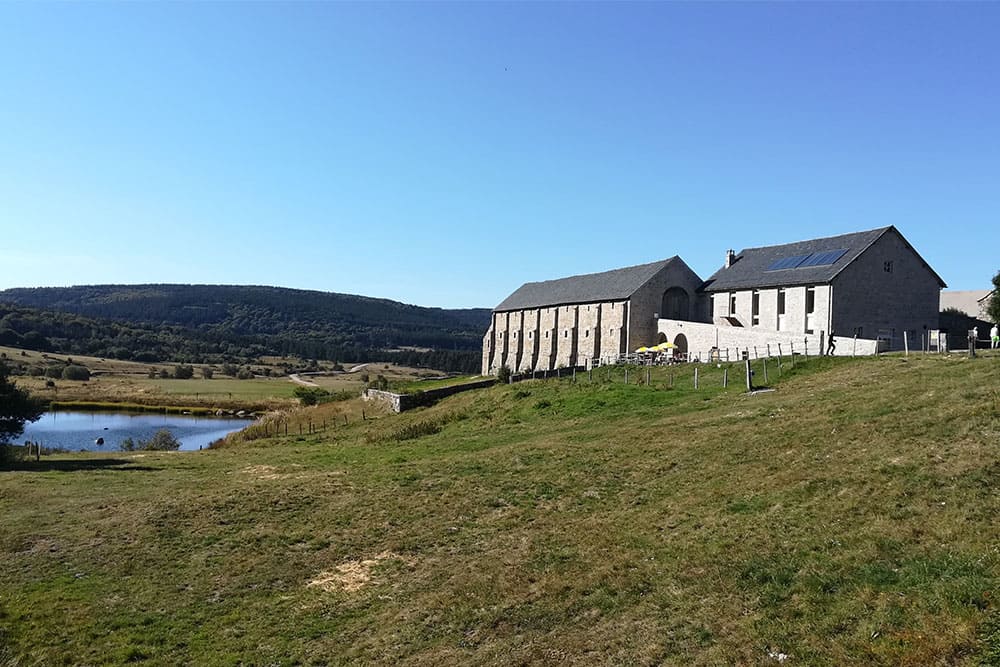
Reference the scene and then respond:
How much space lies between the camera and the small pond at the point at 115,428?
52.7 m

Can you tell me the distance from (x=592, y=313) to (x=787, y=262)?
1669cm

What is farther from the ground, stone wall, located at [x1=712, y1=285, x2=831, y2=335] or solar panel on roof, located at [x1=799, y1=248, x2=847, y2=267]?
solar panel on roof, located at [x1=799, y1=248, x2=847, y2=267]

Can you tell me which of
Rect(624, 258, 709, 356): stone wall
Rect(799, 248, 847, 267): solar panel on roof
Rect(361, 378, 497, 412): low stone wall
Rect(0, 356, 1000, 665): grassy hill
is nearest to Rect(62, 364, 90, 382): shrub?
Rect(361, 378, 497, 412): low stone wall

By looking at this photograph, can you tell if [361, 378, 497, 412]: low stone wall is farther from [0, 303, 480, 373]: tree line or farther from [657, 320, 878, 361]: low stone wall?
[0, 303, 480, 373]: tree line

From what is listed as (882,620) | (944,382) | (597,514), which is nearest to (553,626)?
(882,620)

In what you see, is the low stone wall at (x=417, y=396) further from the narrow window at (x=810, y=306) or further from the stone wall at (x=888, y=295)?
the stone wall at (x=888, y=295)

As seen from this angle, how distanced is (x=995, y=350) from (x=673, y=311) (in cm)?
2837

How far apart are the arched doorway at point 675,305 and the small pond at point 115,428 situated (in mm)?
37331

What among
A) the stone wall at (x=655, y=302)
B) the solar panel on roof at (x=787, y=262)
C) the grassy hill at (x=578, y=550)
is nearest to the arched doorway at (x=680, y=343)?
the stone wall at (x=655, y=302)

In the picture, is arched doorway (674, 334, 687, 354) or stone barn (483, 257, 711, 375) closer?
arched doorway (674, 334, 687, 354)

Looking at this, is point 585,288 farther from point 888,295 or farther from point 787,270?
point 888,295

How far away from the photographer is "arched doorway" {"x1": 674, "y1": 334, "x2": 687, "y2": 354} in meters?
53.9

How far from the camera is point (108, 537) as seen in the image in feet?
57.4

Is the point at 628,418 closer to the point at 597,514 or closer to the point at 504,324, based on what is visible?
the point at 597,514
